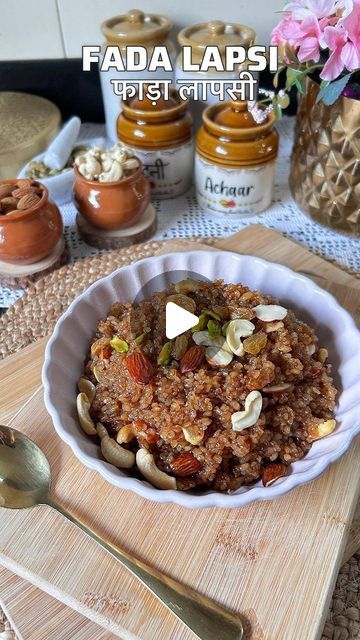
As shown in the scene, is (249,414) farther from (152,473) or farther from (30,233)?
(30,233)

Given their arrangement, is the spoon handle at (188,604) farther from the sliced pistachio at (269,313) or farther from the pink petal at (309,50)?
the pink petal at (309,50)

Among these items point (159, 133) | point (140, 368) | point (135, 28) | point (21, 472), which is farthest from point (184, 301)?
point (135, 28)

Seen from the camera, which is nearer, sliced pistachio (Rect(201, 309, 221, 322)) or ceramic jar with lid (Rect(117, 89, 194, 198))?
sliced pistachio (Rect(201, 309, 221, 322))

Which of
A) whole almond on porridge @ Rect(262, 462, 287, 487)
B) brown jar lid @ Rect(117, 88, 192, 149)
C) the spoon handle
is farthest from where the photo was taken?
brown jar lid @ Rect(117, 88, 192, 149)

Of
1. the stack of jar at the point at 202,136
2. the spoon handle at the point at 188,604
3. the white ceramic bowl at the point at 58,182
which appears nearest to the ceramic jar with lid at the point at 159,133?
the stack of jar at the point at 202,136

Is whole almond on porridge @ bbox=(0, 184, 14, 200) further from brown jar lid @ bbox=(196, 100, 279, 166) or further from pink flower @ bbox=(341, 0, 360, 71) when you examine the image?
pink flower @ bbox=(341, 0, 360, 71)

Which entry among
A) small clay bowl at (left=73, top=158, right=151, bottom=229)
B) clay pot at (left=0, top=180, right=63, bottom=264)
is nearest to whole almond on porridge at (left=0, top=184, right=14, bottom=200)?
clay pot at (left=0, top=180, right=63, bottom=264)
